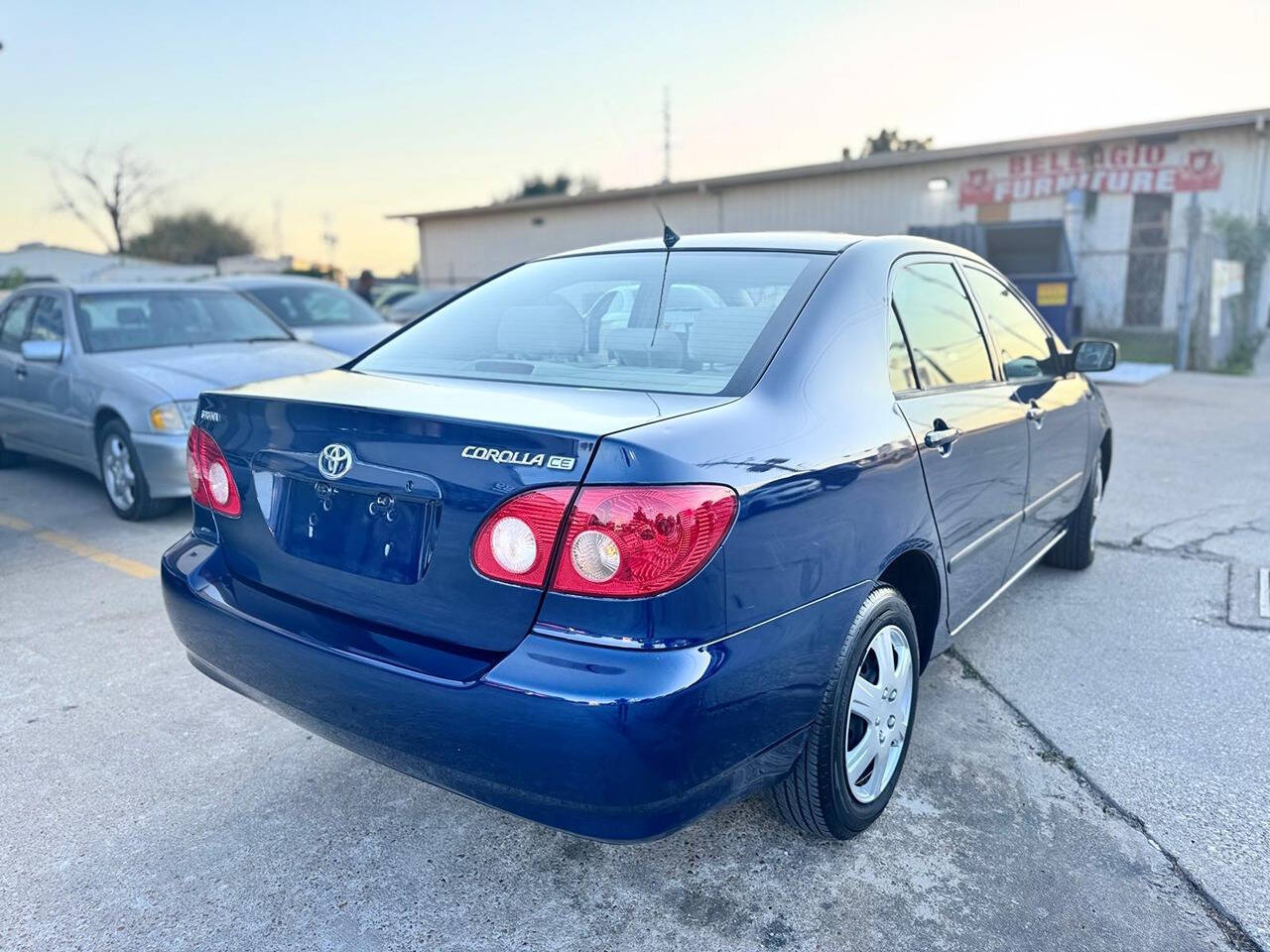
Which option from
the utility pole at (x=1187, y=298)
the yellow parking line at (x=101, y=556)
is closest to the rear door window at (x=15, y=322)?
the yellow parking line at (x=101, y=556)

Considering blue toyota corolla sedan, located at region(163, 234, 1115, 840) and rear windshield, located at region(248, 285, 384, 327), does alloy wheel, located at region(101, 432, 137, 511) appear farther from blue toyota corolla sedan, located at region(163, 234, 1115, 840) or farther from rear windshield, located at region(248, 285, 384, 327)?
rear windshield, located at region(248, 285, 384, 327)

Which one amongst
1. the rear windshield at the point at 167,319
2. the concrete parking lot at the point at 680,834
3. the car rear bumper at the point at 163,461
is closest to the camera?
the concrete parking lot at the point at 680,834

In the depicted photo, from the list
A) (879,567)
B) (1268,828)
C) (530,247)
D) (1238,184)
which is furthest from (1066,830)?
(530,247)

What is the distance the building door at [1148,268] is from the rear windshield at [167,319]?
15.5m

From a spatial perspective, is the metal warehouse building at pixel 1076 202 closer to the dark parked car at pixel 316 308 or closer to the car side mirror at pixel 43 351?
the dark parked car at pixel 316 308

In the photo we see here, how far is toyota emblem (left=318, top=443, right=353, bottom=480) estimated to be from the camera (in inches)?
83.5

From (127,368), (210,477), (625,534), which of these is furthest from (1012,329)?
(127,368)

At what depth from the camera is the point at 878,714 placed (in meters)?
2.49

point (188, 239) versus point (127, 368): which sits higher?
point (188, 239)

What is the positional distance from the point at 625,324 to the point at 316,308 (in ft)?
25.5

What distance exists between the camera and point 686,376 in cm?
235

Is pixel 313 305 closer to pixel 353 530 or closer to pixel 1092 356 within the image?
pixel 1092 356

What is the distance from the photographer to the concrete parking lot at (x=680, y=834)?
2.17m

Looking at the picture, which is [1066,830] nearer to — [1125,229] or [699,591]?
[699,591]
